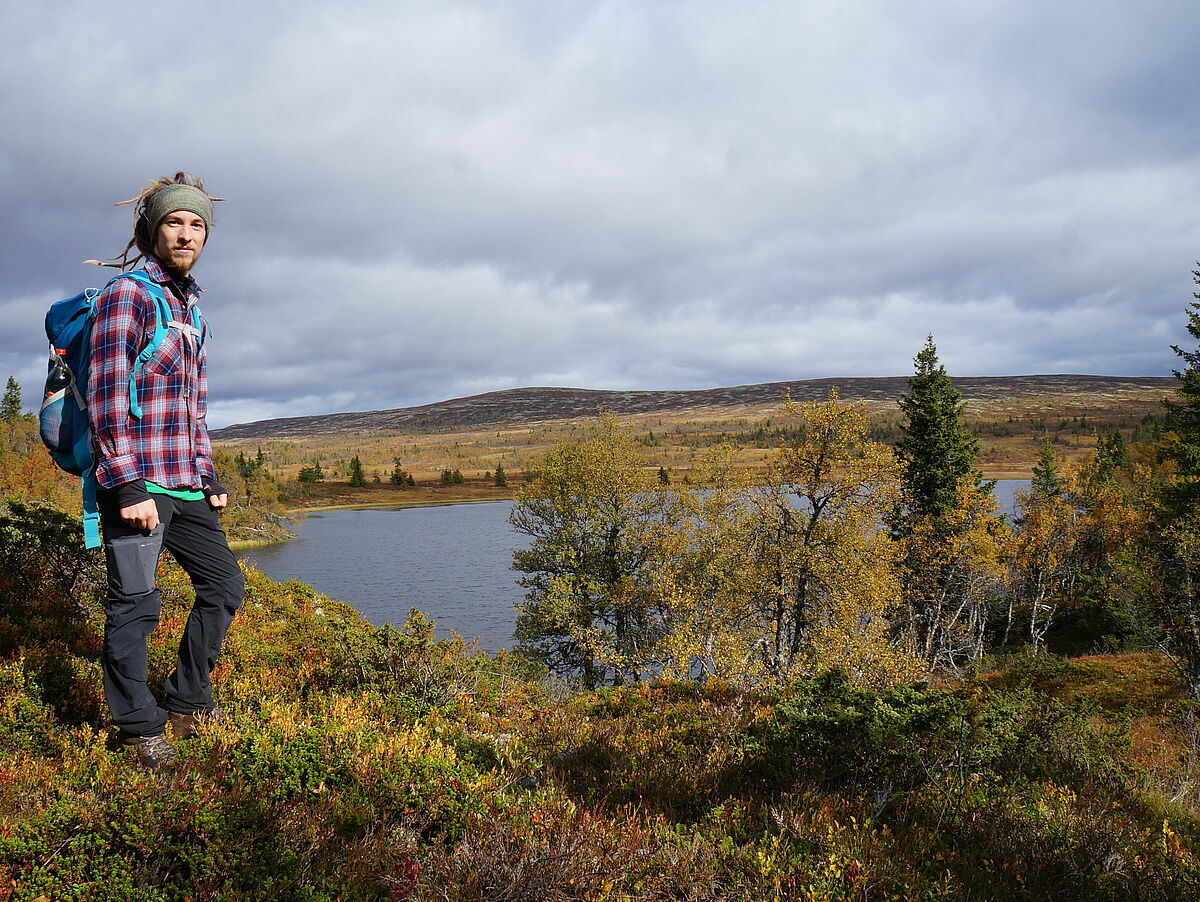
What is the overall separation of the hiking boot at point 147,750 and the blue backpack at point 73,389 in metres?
1.25

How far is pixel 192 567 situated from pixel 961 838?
17.5ft

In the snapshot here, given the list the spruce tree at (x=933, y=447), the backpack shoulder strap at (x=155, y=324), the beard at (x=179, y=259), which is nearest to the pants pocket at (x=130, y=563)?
the backpack shoulder strap at (x=155, y=324)

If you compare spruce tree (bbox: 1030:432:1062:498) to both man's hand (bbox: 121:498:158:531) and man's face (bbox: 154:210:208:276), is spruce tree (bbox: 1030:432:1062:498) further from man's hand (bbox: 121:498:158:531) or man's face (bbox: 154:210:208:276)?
man's hand (bbox: 121:498:158:531)

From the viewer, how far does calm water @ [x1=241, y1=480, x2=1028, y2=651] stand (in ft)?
115

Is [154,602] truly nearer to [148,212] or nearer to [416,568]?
[148,212]

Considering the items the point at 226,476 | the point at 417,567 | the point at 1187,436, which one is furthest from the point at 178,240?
the point at 226,476

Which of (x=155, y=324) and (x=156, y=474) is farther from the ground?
(x=155, y=324)

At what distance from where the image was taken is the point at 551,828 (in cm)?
354

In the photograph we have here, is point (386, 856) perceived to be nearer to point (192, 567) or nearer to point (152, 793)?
point (152, 793)

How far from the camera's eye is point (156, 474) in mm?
3648

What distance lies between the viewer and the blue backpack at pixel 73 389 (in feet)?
11.7

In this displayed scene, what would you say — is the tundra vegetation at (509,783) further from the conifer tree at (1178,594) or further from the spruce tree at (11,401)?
the spruce tree at (11,401)

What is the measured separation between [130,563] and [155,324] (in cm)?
143

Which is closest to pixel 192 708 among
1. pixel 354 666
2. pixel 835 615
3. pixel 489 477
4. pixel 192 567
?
pixel 192 567
